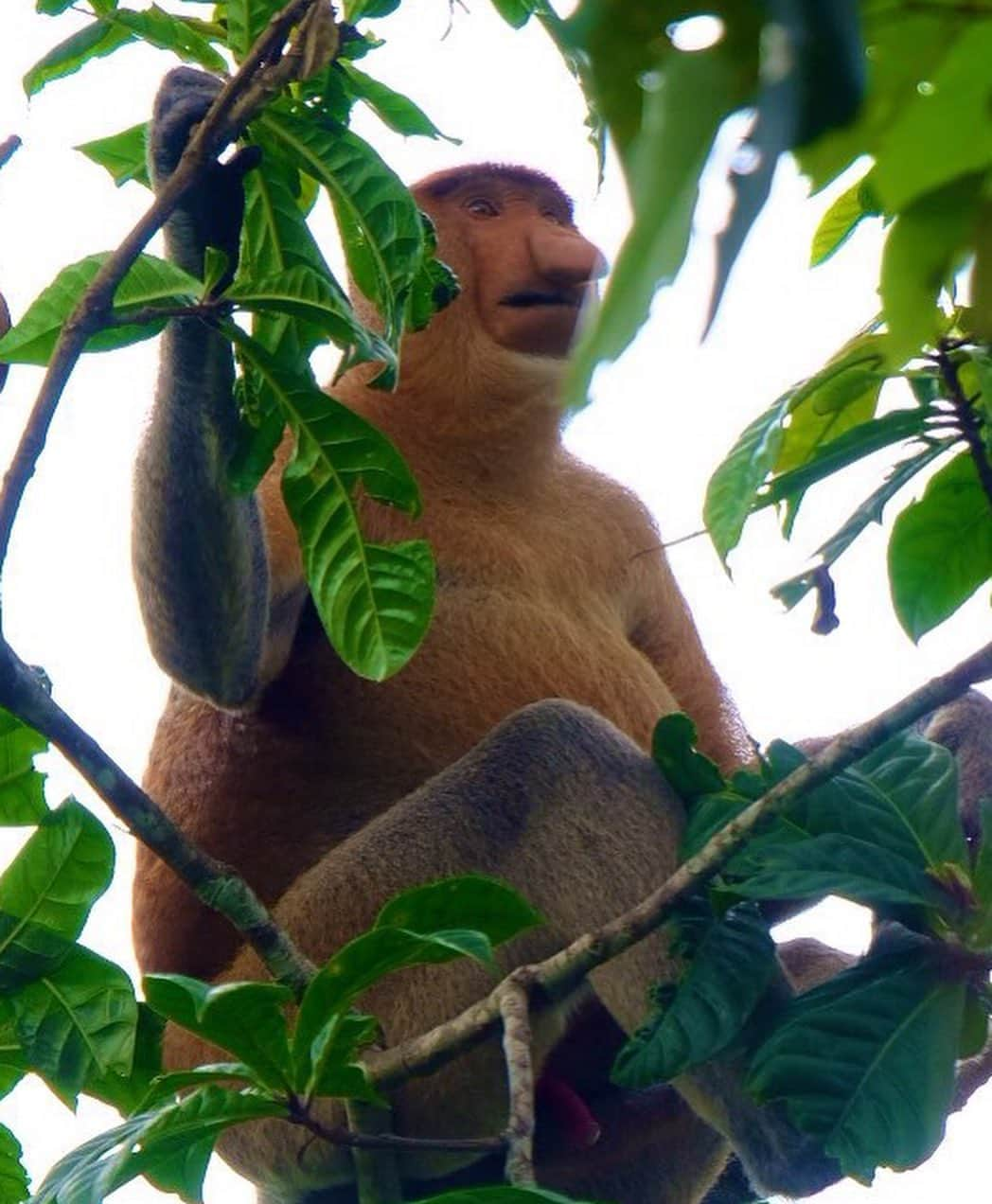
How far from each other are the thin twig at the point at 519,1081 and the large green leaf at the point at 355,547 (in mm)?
650

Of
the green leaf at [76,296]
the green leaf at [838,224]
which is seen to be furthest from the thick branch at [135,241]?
the green leaf at [838,224]

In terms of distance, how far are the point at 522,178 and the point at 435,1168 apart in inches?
113

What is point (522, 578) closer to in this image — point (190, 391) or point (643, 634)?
point (643, 634)

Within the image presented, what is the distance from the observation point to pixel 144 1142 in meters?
2.36

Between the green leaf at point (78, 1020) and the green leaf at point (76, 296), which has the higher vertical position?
the green leaf at point (76, 296)

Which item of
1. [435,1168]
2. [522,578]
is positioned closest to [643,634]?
[522,578]

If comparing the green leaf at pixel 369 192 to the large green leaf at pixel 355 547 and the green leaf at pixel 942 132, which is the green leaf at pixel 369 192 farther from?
the green leaf at pixel 942 132

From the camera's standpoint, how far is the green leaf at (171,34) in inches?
121

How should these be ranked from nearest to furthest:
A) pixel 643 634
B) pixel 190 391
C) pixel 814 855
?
pixel 814 855
pixel 190 391
pixel 643 634

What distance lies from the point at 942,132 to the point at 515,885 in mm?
3097

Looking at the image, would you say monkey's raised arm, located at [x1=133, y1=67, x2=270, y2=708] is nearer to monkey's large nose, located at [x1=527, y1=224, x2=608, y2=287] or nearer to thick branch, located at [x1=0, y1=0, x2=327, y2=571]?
thick branch, located at [x1=0, y1=0, x2=327, y2=571]

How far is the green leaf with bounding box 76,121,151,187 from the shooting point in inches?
124

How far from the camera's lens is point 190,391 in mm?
3205

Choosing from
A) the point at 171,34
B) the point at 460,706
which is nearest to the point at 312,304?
the point at 171,34
